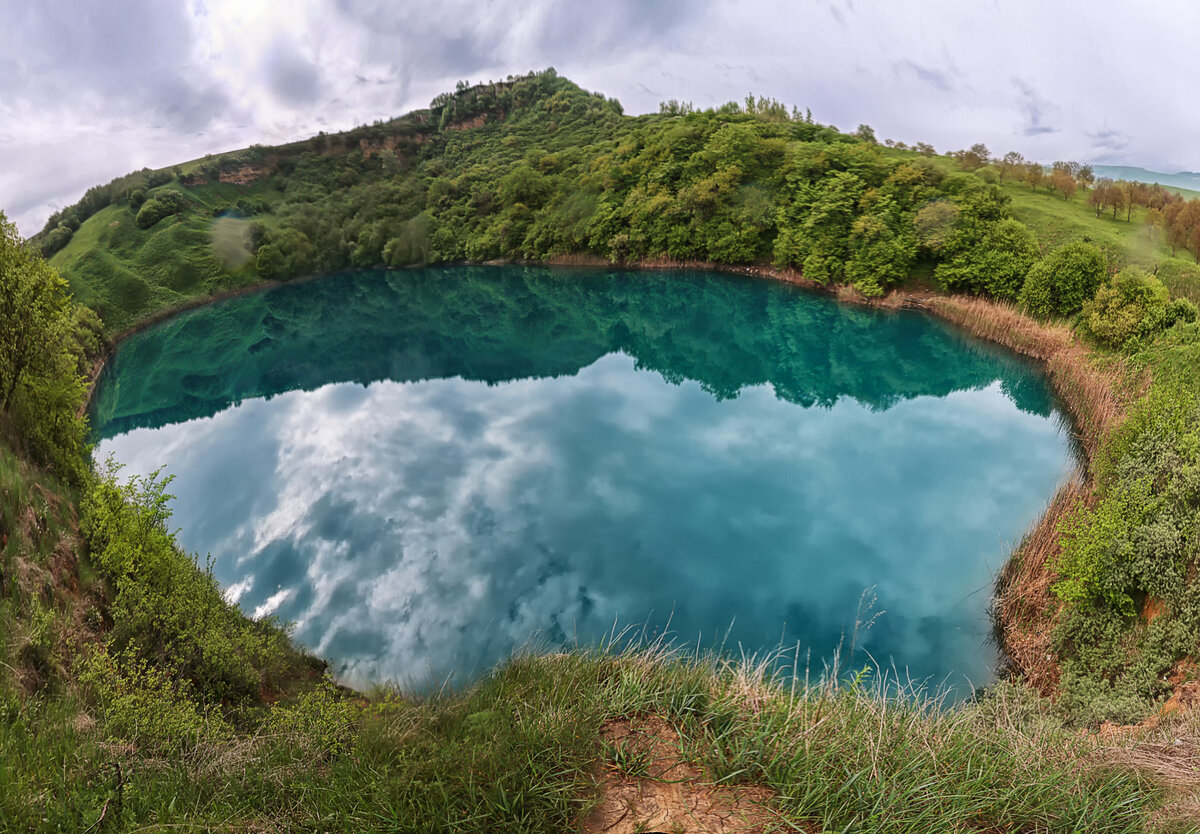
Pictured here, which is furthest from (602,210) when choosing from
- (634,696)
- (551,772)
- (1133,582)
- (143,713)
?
(551,772)

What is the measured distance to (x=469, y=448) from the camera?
22234 mm

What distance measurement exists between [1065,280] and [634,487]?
23.3 meters

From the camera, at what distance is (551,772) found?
466 centimetres

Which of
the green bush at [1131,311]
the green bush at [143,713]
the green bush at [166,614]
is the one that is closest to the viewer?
the green bush at [143,713]

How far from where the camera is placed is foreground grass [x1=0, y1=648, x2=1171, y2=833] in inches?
170

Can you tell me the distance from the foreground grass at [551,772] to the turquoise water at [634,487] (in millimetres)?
4673

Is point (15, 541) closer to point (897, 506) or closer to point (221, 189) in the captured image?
point (897, 506)

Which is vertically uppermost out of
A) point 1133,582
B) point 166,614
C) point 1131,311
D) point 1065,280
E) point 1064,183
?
point 1064,183

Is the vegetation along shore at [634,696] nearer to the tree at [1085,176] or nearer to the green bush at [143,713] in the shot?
the green bush at [143,713]

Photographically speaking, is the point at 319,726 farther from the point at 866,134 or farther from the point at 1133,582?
the point at 866,134

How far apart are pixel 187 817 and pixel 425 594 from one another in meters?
10.1

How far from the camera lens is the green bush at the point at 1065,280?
2648 centimetres

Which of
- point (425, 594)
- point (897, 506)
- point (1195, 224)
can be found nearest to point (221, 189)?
point (425, 594)

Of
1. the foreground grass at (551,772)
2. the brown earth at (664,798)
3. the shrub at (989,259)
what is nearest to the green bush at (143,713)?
the foreground grass at (551,772)
